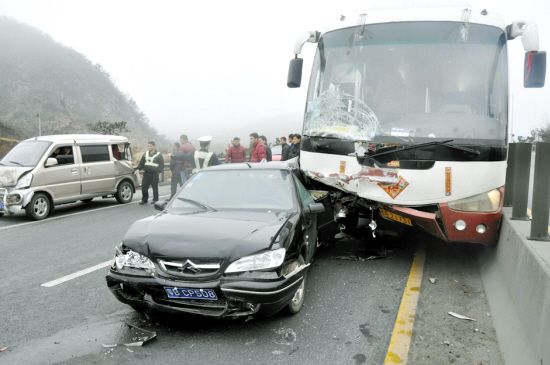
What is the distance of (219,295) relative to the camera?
3.83 metres

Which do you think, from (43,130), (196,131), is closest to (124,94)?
(43,130)

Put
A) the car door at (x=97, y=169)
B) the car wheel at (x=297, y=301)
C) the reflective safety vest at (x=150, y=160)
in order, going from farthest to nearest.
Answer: the reflective safety vest at (x=150, y=160), the car door at (x=97, y=169), the car wheel at (x=297, y=301)

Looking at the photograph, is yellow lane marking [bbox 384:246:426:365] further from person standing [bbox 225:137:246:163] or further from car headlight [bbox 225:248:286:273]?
person standing [bbox 225:137:246:163]

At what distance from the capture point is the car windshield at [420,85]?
5.57m

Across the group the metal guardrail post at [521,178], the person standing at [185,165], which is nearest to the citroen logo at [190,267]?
the metal guardrail post at [521,178]

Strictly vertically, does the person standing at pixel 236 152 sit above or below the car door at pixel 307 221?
above

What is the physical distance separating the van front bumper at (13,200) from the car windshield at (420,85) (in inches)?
294

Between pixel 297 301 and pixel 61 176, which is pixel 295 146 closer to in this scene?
pixel 61 176

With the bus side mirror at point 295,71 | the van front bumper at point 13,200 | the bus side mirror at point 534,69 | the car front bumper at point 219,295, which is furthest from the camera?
the van front bumper at point 13,200

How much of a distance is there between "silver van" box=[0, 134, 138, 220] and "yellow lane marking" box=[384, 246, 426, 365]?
8.55 m

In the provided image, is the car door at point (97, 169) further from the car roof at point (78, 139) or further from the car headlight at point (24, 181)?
the car headlight at point (24, 181)

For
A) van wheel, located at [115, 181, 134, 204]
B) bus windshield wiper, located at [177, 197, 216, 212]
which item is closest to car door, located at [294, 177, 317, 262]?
bus windshield wiper, located at [177, 197, 216, 212]

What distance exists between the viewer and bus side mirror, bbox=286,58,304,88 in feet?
22.9

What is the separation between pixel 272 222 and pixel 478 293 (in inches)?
97.4
